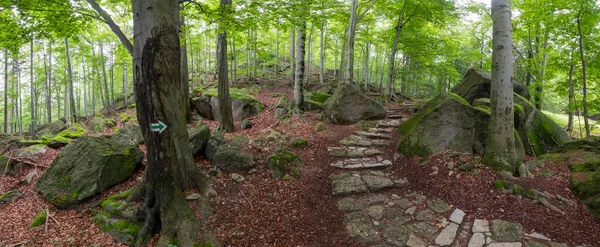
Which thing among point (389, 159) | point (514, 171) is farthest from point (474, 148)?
point (389, 159)

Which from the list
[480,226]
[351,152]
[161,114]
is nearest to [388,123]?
[351,152]

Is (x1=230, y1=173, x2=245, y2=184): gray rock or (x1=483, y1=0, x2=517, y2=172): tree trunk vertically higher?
(x1=483, y1=0, x2=517, y2=172): tree trunk

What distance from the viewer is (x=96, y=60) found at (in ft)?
59.2

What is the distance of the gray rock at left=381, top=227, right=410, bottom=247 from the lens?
3438mm

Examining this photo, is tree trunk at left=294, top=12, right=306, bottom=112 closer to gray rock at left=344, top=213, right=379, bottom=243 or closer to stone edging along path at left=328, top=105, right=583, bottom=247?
stone edging along path at left=328, top=105, right=583, bottom=247

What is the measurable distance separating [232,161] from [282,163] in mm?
1115

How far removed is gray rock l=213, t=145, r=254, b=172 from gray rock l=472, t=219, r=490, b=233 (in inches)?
163

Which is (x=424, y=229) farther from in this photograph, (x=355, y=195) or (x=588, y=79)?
(x=588, y=79)

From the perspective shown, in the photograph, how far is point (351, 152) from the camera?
6637mm

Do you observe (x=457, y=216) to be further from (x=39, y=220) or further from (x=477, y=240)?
(x=39, y=220)

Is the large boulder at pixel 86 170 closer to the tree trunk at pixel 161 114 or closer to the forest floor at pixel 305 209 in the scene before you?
the forest floor at pixel 305 209

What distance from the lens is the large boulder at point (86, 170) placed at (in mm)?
4820

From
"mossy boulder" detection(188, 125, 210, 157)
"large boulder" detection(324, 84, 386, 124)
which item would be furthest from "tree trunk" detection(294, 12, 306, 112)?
"mossy boulder" detection(188, 125, 210, 157)

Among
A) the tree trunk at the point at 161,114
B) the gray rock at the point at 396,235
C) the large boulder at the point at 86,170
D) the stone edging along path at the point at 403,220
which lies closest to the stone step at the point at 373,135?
the stone edging along path at the point at 403,220
